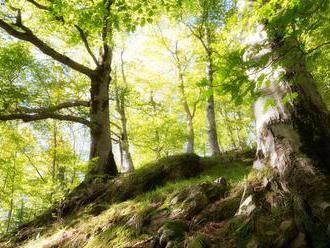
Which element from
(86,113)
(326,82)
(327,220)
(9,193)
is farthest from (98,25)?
(9,193)

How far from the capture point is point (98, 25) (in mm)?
5613

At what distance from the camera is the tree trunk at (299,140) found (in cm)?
308

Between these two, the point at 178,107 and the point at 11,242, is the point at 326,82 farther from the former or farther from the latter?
the point at 11,242

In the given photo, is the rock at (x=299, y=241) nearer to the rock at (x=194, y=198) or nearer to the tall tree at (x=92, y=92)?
the rock at (x=194, y=198)

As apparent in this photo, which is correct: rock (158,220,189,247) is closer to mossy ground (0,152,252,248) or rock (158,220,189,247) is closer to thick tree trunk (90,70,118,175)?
mossy ground (0,152,252,248)

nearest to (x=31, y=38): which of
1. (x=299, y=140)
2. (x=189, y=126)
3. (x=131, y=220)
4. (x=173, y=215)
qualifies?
(x=131, y=220)

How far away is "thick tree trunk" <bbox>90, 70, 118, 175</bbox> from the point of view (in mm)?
7945

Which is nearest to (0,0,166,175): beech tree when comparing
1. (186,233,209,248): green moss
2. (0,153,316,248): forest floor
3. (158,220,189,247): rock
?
(0,153,316,248): forest floor

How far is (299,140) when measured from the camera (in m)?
3.49

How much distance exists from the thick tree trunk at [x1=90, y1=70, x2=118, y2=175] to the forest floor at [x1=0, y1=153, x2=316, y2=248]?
4.03 ft

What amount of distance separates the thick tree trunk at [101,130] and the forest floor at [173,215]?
1.23 metres

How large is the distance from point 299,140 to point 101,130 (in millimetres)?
6194

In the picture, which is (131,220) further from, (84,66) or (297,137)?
(84,66)

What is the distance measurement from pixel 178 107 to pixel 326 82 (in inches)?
415
